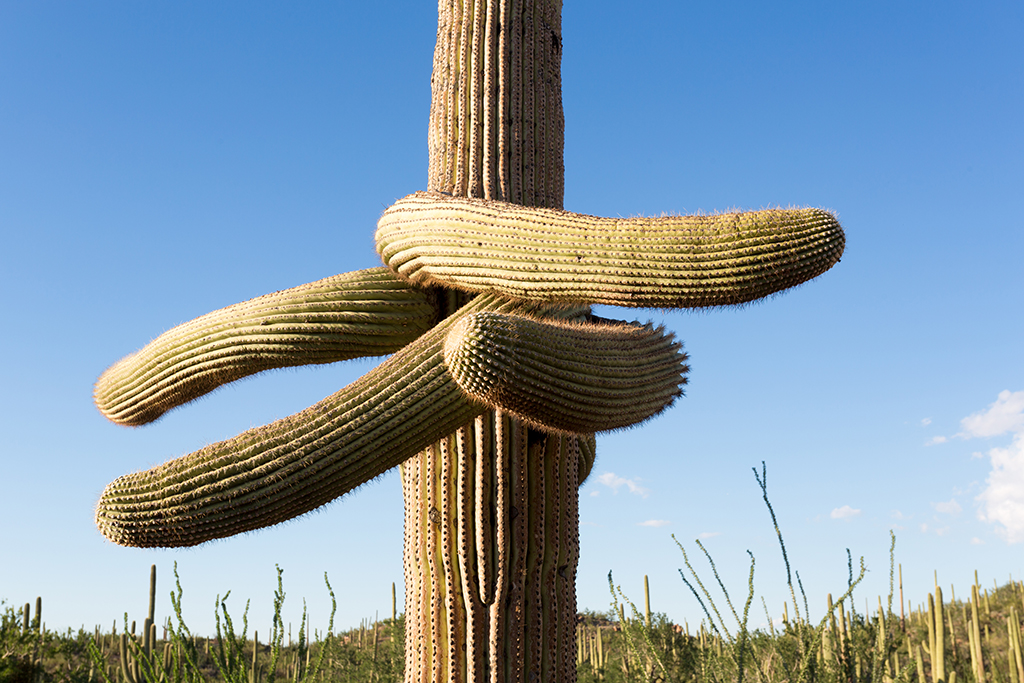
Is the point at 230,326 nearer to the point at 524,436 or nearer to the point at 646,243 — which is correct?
the point at 524,436

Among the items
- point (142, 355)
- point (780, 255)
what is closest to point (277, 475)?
point (142, 355)

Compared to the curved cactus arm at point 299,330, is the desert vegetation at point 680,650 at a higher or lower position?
lower

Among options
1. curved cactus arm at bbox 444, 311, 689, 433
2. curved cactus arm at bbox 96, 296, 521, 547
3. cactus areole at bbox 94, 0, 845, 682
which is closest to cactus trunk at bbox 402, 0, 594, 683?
cactus areole at bbox 94, 0, 845, 682

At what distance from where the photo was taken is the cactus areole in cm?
259

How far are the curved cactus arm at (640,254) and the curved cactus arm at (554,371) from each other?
19 centimetres

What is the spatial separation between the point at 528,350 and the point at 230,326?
144 cm

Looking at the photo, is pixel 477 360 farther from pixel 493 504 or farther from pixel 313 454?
pixel 493 504

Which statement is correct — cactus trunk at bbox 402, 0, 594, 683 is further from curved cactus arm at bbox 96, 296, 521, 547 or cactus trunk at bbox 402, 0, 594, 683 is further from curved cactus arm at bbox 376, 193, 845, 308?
curved cactus arm at bbox 376, 193, 845, 308

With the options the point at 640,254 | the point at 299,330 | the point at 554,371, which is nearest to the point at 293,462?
the point at 299,330

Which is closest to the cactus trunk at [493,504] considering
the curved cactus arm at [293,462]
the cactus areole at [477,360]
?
the cactus areole at [477,360]

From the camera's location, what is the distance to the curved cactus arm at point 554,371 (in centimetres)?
246

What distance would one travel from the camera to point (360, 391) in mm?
2859

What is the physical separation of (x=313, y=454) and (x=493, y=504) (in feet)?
2.55

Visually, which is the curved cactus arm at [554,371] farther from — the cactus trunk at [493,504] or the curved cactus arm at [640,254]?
the cactus trunk at [493,504]
